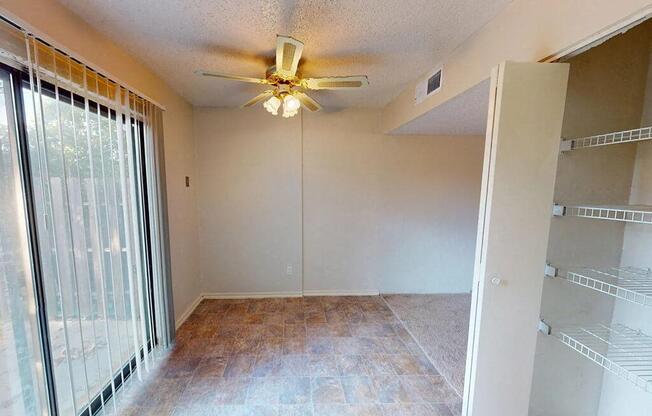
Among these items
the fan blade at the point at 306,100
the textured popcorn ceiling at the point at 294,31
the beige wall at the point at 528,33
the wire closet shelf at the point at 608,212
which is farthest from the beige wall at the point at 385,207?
the wire closet shelf at the point at 608,212

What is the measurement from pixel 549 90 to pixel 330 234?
2619 millimetres

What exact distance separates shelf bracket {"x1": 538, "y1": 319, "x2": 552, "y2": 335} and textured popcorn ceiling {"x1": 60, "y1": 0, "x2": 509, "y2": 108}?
1.65 m

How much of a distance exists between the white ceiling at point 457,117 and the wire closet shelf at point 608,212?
32.8 inches

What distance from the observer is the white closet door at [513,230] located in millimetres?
1147

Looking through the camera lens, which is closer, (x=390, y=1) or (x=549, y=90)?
(x=549, y=90)

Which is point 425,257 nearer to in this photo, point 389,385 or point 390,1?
point 389,385

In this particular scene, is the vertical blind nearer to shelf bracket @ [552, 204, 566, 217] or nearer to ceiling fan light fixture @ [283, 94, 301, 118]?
ceiling fan light fixture @ [283, 94, 301, 118]

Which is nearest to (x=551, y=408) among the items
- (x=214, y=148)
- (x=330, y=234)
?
(x=330, y=234)

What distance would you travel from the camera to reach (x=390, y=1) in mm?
1331

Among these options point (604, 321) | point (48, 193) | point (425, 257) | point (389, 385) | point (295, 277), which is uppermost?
point (48, 193)

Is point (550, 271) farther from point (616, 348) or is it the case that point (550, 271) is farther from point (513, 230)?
point (616, 348)

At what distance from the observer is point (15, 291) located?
3.86ft

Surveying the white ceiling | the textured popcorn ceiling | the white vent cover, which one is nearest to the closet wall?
the white ceiling

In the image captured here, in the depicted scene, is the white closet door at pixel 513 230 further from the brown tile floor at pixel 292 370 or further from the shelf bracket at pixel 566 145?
the brown tile floor at pixel 292 370
